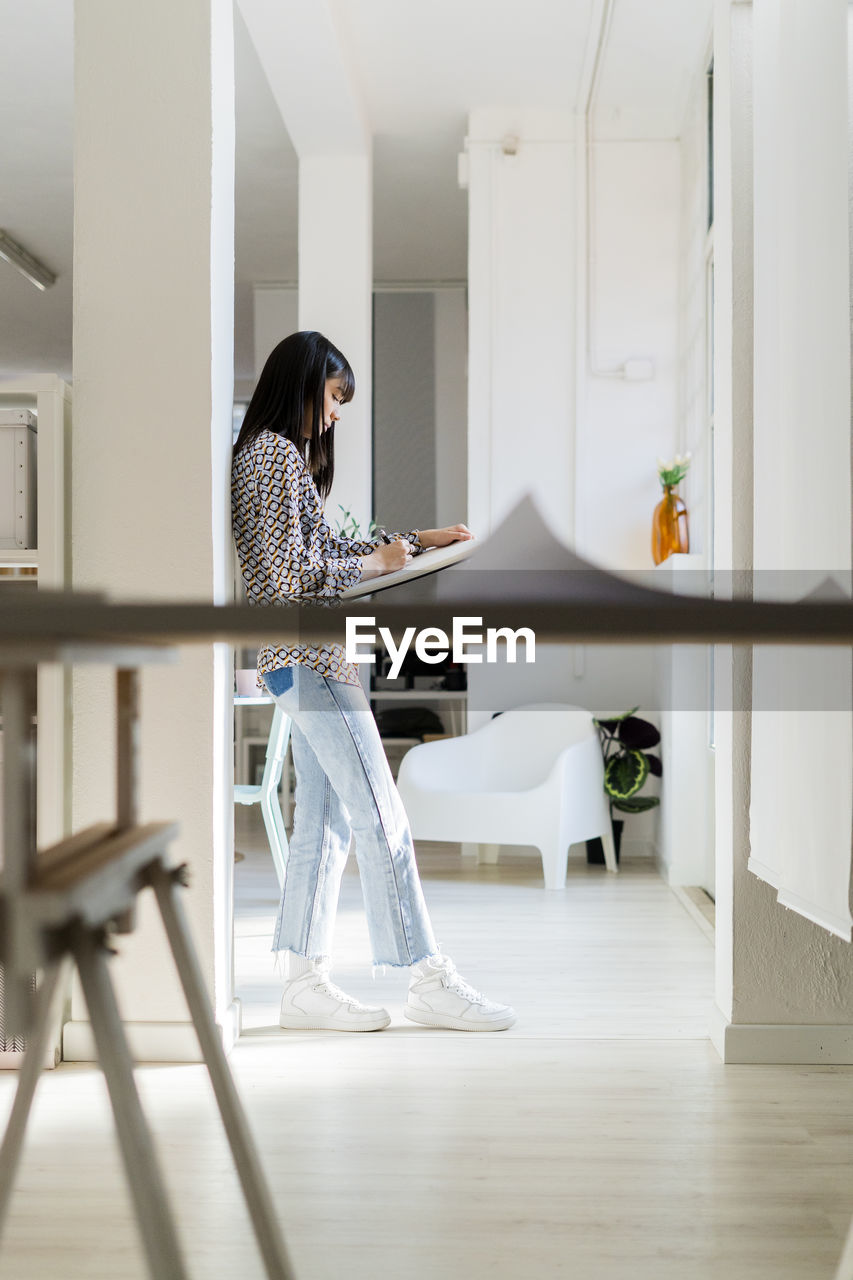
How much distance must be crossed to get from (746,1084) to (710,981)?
70 centimetres

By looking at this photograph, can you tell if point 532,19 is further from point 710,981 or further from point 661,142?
point 710,981

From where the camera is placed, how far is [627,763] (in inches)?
167

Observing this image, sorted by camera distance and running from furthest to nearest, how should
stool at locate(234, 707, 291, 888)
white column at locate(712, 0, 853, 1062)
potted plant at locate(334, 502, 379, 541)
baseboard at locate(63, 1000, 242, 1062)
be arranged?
potted plant at locate(334, 502, 379, 541) < stool at locate(234, 707, 291, 888) < baseboard at locate(63, 1000, 242, 1062) < white column at locate(712, 0, 853, 1062)

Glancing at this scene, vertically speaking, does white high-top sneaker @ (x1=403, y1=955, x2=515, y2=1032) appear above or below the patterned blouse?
below

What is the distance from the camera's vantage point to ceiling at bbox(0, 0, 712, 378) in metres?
4.08

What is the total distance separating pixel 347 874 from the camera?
4191mm

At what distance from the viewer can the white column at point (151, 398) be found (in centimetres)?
205

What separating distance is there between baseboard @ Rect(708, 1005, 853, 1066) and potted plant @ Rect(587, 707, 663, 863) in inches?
84.9

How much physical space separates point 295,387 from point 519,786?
8.26 feet

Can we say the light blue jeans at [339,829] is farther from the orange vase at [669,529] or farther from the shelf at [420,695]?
the shelf at [420,695]

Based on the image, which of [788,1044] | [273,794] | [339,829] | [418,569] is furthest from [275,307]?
[788,1044]

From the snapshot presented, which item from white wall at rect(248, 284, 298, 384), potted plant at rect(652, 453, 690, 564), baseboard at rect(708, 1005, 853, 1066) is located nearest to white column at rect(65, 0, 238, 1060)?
baseboard at rect(708, 1005, 853, 1066)

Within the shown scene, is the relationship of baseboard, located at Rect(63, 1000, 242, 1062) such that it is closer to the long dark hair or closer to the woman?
the woman

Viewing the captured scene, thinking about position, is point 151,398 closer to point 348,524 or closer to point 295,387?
point 295,387
